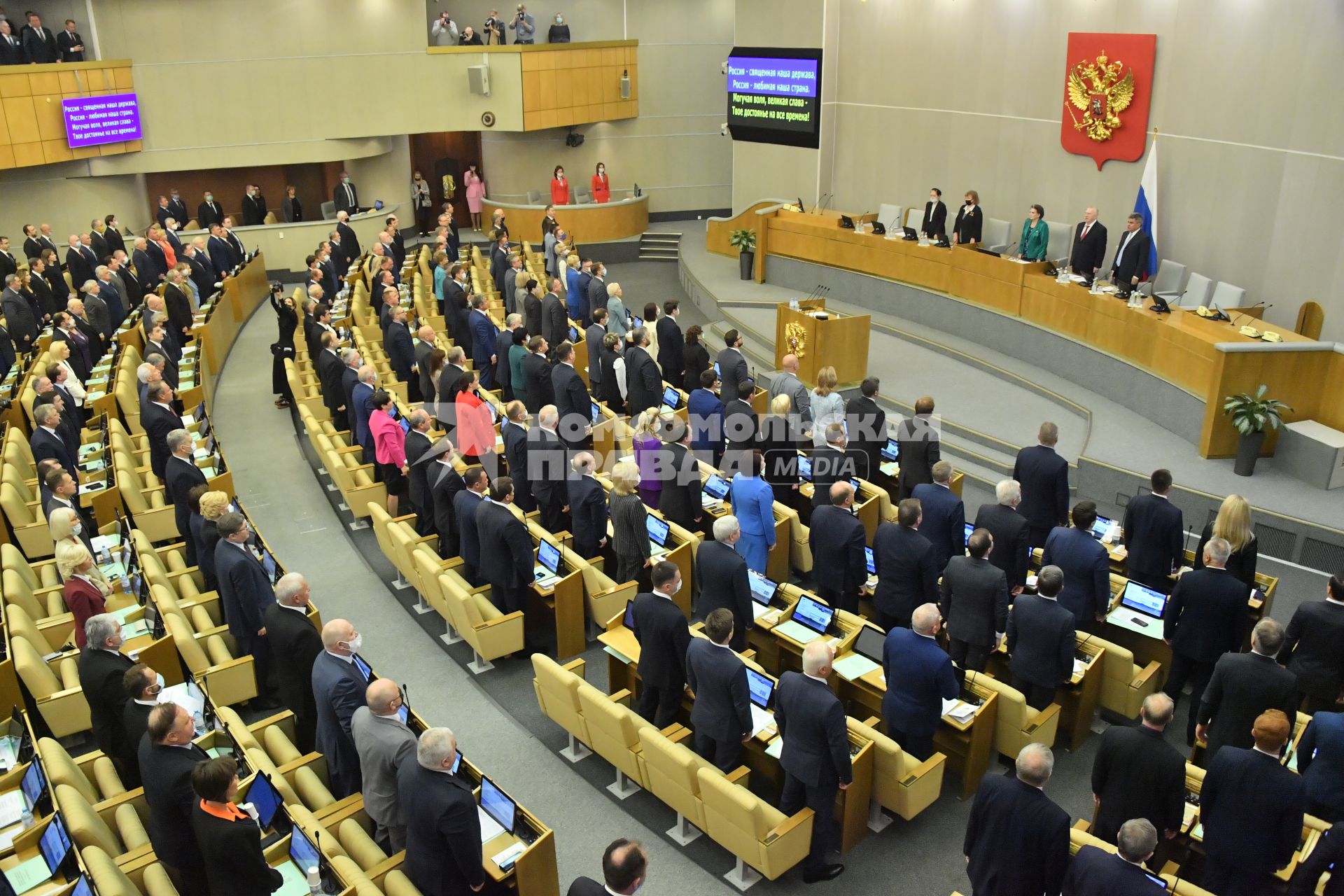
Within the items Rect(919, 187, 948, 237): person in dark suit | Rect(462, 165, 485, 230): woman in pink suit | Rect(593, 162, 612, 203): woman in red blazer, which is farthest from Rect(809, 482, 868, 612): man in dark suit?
Rect(462, 165, 485, 230): woman in pink suit

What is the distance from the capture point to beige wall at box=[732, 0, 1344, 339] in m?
9.95

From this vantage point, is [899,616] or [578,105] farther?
[578,105]

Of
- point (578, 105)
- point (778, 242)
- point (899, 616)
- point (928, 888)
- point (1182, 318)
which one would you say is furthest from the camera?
point (578, 105)

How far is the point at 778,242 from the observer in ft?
53.5

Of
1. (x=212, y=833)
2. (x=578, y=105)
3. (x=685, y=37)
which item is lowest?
(x=212, y=833)

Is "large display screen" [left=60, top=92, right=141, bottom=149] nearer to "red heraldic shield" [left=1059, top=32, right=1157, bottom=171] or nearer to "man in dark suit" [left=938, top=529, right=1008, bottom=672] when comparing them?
"red heraldic shield" [left=1059, top=32, right=1157, bottom=171]

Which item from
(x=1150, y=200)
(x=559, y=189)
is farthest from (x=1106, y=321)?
(x=559, y=189)

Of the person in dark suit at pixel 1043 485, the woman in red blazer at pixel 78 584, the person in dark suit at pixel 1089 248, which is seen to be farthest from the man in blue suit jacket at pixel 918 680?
the person in dark suit at pixel 1089 248

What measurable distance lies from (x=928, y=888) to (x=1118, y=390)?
7412 millimetres

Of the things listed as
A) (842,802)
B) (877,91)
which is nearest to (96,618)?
(842,802)

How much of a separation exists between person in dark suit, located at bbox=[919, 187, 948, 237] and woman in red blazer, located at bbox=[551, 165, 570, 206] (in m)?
8.71

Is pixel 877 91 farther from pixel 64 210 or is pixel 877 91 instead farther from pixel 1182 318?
pixel 64 210

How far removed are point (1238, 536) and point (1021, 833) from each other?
9.20 feet

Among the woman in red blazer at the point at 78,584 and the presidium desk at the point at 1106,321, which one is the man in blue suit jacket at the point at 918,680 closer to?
the woman in red blazer at the point at 78,584
